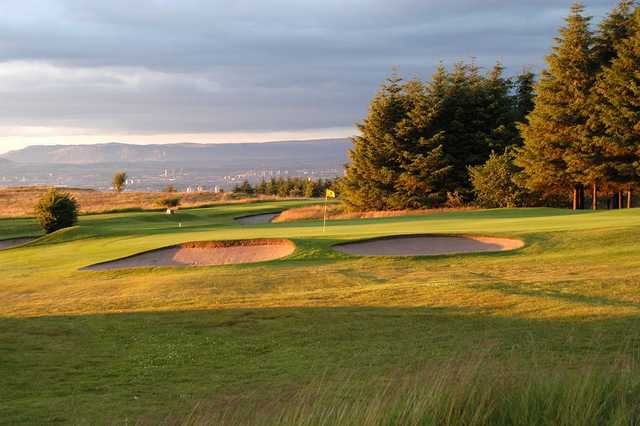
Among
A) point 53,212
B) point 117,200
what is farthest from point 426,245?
point 117,200

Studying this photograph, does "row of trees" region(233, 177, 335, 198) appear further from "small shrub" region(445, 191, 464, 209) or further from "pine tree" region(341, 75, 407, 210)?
"small shrub" region(445, 191, 464, 209)

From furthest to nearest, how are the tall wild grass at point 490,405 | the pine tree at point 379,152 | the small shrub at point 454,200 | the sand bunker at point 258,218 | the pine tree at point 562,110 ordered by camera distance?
1. the pine tree at point 379,152
2. the small shrub at point 454,200
3. the sand bunker at point 258,218
4. the pine tree at point 562,110
5. the tall wild grass at point 490,405

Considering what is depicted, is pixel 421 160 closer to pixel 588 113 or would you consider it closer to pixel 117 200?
pixel 588 113

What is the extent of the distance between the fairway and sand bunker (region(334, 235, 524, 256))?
0.78 m

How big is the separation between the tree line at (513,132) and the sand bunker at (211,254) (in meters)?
26.2

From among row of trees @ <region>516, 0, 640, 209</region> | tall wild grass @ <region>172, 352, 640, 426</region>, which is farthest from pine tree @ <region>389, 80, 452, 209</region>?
tall wild grass @ <region>172, 352, 640, 426</region>

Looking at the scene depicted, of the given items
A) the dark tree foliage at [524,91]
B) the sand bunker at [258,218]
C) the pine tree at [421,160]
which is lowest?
the sand bunker at [258,218]

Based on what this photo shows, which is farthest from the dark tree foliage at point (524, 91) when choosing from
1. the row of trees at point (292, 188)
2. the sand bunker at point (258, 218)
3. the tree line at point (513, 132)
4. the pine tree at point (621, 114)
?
the row of trees at point (292, 188)

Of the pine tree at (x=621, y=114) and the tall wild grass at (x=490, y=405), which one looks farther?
the pine tree at (x=621, y=114)

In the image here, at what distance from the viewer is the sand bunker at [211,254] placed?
2292cm

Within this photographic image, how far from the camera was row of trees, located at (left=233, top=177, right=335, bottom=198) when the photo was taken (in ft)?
339

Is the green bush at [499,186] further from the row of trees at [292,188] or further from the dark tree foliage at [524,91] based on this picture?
the row of trees at [292,188]

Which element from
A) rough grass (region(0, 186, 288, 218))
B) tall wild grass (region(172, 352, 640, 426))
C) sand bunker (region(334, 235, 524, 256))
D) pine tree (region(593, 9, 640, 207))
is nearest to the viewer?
tall wild grass (region(172, 352, 640, 426))

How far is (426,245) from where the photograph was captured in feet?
74.1
